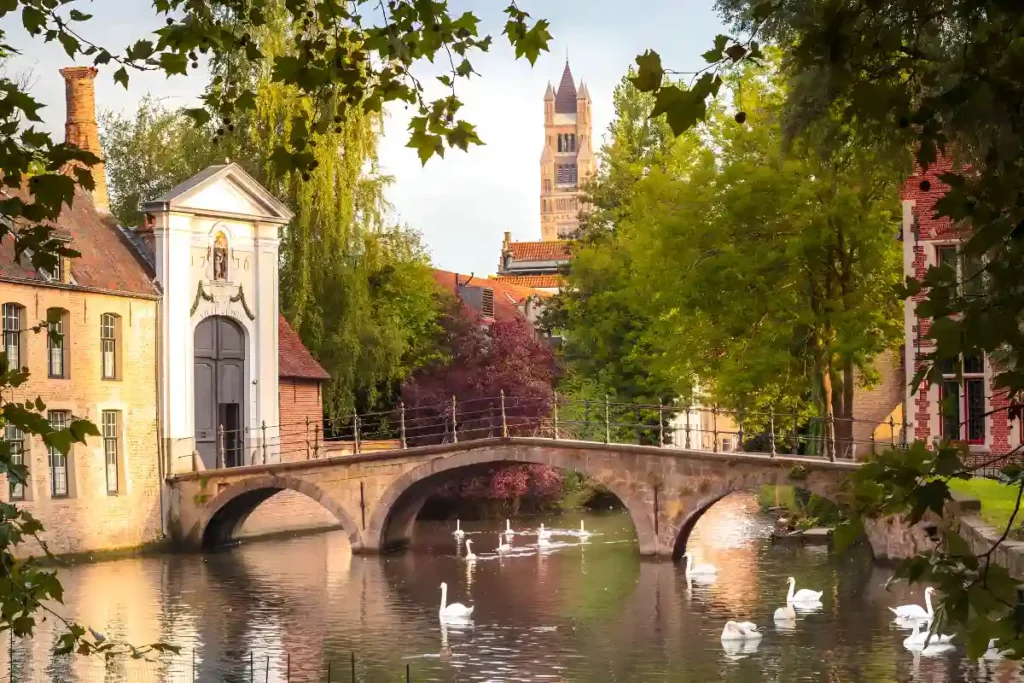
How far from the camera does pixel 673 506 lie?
26.2 meters

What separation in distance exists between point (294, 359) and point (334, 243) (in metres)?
2.48

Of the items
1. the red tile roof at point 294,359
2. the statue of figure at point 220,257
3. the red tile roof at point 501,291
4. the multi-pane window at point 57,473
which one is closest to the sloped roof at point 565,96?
the red tile roof at point 501,291

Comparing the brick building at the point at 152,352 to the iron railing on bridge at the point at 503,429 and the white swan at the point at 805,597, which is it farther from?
the white swan at the point at 805,597

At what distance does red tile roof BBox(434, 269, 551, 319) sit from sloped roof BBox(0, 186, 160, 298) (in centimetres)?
1911

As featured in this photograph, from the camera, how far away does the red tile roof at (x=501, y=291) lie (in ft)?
173

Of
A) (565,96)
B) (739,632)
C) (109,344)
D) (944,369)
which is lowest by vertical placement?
(739,632)

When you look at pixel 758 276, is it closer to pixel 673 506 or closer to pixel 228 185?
pixel 673 506

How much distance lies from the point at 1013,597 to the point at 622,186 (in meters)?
34.8

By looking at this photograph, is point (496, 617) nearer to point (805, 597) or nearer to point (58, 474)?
point (805, 597)

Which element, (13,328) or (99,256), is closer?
(13,328)

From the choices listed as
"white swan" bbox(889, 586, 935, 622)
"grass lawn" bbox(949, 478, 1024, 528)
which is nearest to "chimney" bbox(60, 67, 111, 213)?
"grass lawn" bbox(949, 478, 1024, 528)

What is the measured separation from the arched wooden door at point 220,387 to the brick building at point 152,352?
3 centimetres

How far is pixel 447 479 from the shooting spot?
96.6 ft

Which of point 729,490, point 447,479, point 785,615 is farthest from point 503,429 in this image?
point 785,615
